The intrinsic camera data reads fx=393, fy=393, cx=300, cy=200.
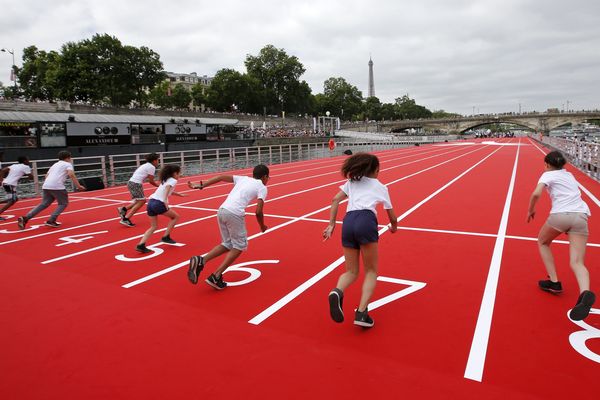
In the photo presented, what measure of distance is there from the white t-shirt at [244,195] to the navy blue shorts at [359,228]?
142 centimetres

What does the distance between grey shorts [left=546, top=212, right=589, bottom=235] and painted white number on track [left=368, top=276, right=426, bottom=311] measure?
1.67 metres

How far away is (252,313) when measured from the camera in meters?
4.34

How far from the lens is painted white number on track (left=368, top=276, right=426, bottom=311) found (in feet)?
14.9

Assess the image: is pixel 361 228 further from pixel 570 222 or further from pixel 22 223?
pixel 22 223

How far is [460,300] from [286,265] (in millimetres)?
2510

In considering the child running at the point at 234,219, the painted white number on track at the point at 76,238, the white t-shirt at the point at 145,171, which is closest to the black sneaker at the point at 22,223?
the painted white number on track at the point at 76,238

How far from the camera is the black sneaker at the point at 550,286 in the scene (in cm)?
464

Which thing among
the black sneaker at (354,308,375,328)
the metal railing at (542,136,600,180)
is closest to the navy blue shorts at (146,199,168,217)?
the black sneaker at (354,308,375,328)

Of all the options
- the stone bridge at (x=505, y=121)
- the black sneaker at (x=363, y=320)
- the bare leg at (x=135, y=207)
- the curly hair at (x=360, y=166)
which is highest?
the stone bridge at (x=505, y=121)

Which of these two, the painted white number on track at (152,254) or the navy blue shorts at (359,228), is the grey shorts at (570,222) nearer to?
the navy blue shorts at (359,228)

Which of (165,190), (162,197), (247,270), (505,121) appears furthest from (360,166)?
(505,121)

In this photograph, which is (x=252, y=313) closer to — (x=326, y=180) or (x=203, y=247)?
(x=203, y=247)

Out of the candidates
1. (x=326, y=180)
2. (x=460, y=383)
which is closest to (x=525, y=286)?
(x=460, y=383)

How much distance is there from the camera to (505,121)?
120m
